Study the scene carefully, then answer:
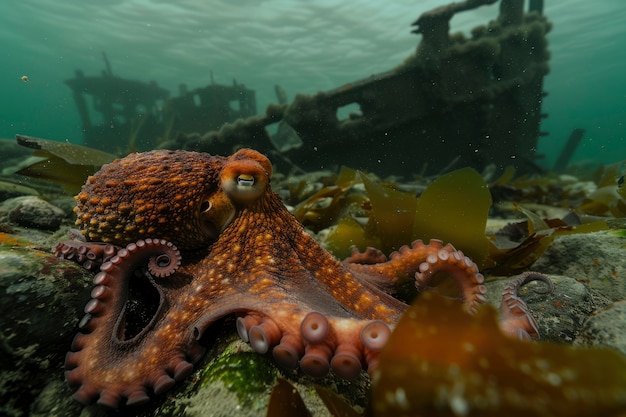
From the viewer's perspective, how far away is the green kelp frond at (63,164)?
2.78 meters

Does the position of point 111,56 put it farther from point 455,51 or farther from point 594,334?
point 594,334

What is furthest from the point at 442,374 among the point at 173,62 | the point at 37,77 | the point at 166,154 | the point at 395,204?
the point at 37,77

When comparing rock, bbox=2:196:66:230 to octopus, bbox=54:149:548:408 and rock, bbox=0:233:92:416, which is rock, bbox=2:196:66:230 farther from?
rock, bbox=0:233:92:416

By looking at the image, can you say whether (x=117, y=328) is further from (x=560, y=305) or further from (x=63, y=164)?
(x=63, y=164)

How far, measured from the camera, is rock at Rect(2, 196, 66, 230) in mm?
2729

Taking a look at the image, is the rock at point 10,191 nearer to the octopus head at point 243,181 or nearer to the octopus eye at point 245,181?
the octopus head at point 243,181

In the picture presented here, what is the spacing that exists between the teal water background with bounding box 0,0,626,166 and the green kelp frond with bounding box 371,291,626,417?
2529 cm

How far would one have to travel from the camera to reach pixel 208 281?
4.61 ft

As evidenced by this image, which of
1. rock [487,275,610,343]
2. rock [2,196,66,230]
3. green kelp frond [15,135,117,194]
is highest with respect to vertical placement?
green kelp frond [15,135,117,194]

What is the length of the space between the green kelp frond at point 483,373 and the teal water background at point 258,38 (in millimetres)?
25291

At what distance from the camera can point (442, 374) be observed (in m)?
0.53

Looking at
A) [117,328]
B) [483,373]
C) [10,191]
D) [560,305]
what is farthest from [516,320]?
[10,191]

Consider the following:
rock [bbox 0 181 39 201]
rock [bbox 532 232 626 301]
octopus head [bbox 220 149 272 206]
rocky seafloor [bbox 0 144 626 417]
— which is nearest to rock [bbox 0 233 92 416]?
rocky seafloor [bbox 0 144 626 417]

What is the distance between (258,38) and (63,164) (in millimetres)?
47990
